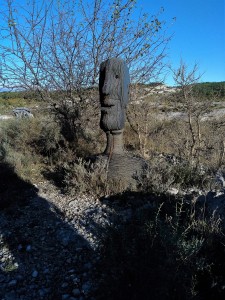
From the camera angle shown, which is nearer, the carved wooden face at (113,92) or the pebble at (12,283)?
the pebble at (12,283)

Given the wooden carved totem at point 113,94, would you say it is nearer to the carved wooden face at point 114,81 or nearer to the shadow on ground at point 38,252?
the carved wooden face at point 114,81

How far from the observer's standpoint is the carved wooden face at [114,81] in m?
4.55

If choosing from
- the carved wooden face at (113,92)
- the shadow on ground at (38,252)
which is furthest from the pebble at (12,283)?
the carved wooden face at (113,92)

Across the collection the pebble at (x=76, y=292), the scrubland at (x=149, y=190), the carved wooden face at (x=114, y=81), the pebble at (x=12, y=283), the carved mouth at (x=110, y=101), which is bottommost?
the pebble at (x=12, y=283)

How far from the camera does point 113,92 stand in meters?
4.58

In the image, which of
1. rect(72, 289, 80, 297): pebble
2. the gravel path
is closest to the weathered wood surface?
the gravel path

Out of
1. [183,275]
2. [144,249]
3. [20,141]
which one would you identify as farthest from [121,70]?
[20,141]

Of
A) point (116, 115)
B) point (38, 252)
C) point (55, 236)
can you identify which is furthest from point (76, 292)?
point (116, 115)

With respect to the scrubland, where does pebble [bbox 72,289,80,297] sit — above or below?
below

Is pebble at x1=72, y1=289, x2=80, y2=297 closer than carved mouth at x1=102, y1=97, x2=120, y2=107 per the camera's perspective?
Yes

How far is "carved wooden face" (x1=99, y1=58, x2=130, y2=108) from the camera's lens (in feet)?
14.9

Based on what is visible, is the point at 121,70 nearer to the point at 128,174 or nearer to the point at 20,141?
the point at 128,174

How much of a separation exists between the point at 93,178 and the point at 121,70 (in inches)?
71.7

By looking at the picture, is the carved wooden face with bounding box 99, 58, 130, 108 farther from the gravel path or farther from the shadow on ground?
the shadow on ground
